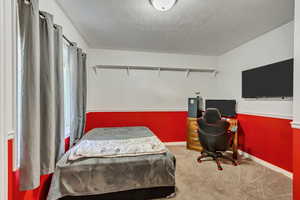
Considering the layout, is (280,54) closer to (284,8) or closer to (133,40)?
(284,8)

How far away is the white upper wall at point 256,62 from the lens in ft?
7.64

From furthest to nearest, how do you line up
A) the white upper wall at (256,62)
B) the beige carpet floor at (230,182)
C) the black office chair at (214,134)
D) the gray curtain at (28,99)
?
the black office chair at (214,134), the white upper wall at (256,62), the beige carpet floor at (230,182), the gray curtain at (28,99)

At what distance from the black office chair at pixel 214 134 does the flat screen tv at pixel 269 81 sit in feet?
3.02

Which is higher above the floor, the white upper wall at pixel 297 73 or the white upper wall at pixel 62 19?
the white upper wall at pixel 62 19

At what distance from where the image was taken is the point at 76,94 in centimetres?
243

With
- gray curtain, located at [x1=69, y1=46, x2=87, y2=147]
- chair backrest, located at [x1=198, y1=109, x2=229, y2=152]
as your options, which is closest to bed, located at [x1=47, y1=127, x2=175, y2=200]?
gray curtain, located at [x1=69, y1=46, x2=87, y2=147]

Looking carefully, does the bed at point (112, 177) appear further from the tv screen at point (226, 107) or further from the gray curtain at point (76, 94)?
the tv screen at point (226, 107)

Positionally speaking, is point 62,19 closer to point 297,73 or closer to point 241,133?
point 297,73

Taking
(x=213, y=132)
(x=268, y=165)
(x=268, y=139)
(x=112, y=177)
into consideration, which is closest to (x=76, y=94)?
(x=112, y=177)

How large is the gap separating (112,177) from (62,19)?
7.30 ft

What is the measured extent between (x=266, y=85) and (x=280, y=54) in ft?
1.80

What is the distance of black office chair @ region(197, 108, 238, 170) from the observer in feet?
8.34

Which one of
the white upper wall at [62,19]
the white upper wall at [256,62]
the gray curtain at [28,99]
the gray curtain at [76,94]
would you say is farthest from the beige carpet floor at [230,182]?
the white upper wall at [62,19]

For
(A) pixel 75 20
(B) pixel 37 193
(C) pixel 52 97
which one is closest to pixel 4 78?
(C) pixel 52 97
